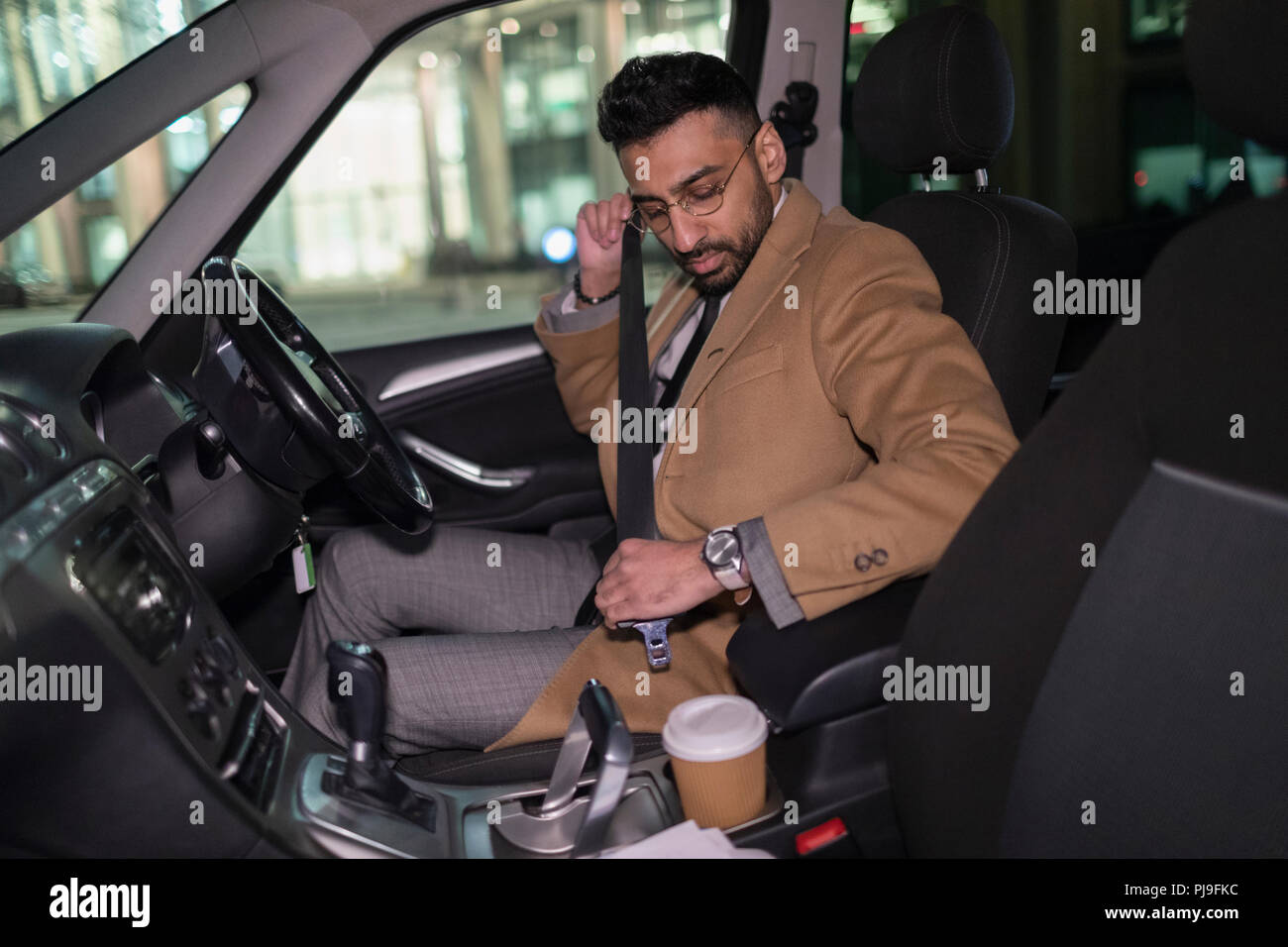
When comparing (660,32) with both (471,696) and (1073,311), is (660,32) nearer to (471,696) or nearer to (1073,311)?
(1073,311)

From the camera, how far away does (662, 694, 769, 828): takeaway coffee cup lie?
105 centimetres

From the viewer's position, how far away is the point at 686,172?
4.75 feet

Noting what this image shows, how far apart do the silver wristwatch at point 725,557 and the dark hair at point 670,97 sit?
1.89 feet

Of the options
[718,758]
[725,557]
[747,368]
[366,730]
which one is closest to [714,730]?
[718,758]

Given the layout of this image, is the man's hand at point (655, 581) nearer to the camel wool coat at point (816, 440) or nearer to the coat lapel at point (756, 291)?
the camel wool coat at point (816, 440)

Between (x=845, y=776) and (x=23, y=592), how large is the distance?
77cm

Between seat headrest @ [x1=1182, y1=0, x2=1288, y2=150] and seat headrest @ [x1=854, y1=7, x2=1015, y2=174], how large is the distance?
565mm

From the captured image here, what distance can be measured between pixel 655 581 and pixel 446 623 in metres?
0.56

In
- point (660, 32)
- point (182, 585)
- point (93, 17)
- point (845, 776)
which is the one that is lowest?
point (845, 776)

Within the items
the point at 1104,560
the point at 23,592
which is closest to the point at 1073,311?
the point at 1104,560

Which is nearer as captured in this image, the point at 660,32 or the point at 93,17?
the point at 93,17

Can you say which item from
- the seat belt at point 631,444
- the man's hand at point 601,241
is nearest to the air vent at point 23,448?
the seat belt at point 631,444

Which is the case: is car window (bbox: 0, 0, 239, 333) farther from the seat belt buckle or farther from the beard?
the seat belt buckle

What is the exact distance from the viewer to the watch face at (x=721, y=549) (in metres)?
1.17
